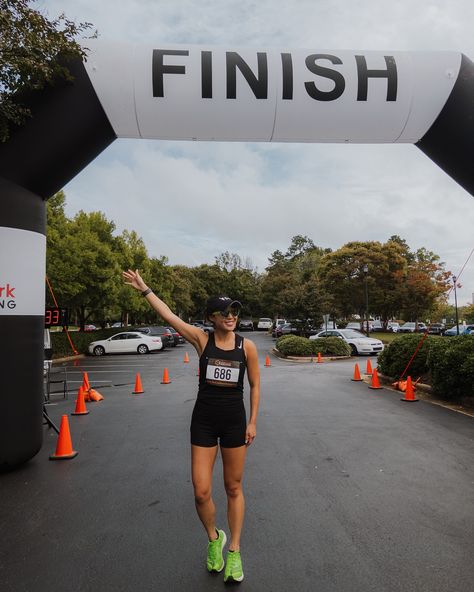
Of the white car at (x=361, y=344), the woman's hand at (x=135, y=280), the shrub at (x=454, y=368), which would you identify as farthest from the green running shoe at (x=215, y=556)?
the white car at (x=361, y=344)

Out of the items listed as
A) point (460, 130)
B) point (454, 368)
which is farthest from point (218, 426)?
point (454, 368)

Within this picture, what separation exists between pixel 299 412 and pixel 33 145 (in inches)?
246

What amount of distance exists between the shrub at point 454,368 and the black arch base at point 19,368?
24.5ft

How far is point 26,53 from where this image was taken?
175 inches

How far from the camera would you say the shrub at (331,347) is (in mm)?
20828

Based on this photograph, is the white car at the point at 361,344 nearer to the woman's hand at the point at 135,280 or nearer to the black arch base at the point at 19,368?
the black arch base at the point at 19,368

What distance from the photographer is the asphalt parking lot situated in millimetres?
2953

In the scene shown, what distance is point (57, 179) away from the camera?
5164mm

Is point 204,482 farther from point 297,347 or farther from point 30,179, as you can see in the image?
point 297,347

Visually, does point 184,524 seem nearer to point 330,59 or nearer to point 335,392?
point 330,59

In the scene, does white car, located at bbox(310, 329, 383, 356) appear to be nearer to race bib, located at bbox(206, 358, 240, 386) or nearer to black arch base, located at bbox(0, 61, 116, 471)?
black arch base, located at bbox(0, 61, 116, 471)

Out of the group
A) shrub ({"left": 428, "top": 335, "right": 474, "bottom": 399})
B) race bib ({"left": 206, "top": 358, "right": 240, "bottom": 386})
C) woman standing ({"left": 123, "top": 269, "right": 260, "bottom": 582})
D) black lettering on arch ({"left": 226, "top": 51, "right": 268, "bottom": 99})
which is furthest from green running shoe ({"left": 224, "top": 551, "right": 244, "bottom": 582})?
shrub ({"left": 428, "top": 335, "right": 474, "bottom": 399})

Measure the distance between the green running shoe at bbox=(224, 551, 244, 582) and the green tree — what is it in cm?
450

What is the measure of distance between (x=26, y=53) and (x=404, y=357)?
10545mm
